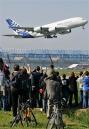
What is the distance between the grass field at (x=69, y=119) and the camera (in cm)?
1601

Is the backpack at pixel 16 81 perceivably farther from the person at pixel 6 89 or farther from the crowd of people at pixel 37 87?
the person at pixel 6 89

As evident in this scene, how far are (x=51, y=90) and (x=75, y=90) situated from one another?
834 centimetres

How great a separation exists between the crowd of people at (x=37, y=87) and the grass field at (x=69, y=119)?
444 mm

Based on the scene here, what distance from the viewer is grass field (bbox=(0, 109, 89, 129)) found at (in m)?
16.0

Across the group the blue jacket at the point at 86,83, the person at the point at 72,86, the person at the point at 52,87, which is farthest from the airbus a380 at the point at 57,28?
the person at the point at 52,87

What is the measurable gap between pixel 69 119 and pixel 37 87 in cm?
265

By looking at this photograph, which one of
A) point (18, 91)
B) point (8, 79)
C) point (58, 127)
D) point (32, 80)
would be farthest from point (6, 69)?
point (58, 127)

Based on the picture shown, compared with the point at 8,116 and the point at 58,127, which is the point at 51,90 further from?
the point at 8,116

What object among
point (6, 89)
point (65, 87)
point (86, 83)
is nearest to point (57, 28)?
point (65, 87)

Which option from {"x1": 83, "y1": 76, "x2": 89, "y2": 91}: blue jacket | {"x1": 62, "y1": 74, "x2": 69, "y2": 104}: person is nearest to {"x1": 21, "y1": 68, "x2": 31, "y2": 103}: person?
{"x1": 83, "y1": 76, "x2": 89, "y2": 91}: blue jacket

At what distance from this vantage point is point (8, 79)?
17406 mm

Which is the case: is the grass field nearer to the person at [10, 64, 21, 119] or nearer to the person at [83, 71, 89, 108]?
the person at [10, 64, 21, 119]

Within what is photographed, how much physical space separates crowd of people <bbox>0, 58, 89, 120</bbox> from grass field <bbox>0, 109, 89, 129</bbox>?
44 centimetres

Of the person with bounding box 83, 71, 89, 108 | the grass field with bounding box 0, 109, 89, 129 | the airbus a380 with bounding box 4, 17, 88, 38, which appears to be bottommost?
the grass field with bounding box 0, 109, 89, 129
